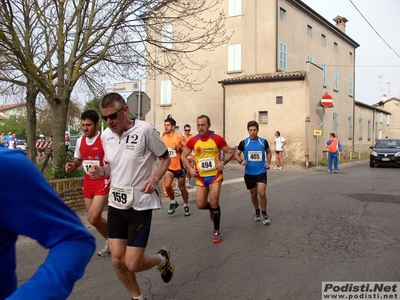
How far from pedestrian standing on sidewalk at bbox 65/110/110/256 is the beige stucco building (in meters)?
17.6

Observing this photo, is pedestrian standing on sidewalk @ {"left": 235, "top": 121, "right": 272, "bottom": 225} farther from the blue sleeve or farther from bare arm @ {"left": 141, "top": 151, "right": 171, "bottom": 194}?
the blue sleeve

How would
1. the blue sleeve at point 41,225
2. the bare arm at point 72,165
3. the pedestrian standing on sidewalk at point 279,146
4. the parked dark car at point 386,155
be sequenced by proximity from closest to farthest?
the blue sleeve at point 41,225, the bare arm at point 72,165, the pedestrian standing on sidewalk at point 279,146, the parked dark car at point 386,155

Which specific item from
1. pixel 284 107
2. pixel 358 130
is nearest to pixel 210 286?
pixel 284 107

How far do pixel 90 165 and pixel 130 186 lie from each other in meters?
1.88

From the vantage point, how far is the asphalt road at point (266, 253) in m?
4.58

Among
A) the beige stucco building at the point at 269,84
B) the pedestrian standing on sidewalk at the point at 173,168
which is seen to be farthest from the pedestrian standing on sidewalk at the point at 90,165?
the beige stucco building at the point at 269,84

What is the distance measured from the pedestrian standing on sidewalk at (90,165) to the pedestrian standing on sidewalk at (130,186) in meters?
1.25

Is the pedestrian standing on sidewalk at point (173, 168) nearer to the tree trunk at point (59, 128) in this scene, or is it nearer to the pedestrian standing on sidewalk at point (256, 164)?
the pedestrian standing on sidewalk at point (256, 164)

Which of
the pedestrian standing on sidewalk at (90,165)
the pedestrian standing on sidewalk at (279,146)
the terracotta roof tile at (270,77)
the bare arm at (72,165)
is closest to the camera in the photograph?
the bare arm at (72,165)

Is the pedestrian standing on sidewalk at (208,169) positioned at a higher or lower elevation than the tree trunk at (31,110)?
lower

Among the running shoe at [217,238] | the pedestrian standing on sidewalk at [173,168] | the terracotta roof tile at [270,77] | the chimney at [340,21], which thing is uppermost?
the chimney at [340,21]

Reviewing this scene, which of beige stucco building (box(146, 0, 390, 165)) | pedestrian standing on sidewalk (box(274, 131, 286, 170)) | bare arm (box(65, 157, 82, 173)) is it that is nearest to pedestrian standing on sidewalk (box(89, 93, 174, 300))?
bare arm (box(65, 157, 82, 173))

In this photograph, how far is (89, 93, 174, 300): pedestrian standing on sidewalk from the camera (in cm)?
380

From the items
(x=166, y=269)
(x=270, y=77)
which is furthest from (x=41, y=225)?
(x=270, y=77)
